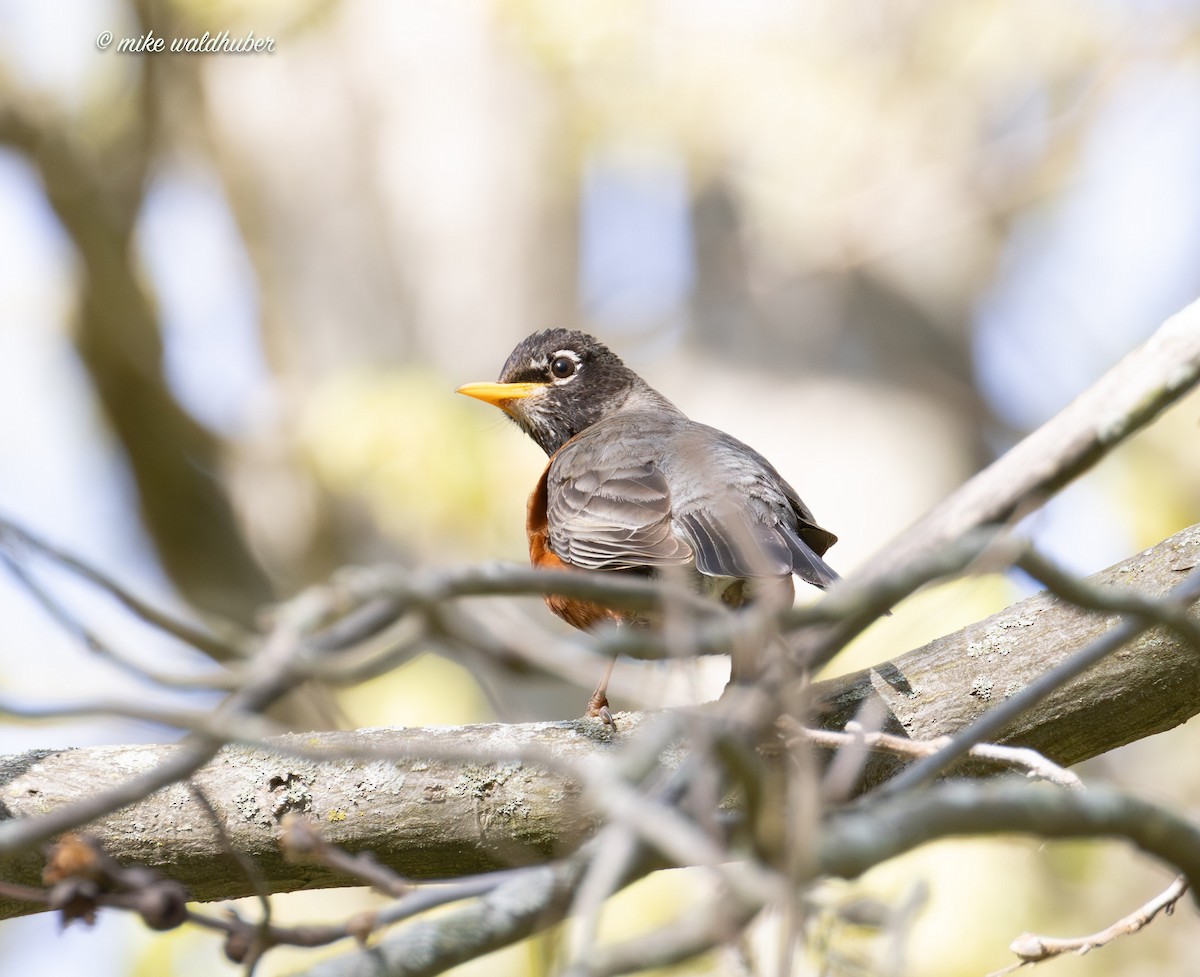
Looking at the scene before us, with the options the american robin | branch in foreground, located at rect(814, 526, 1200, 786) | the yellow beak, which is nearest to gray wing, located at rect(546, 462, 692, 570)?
the american robin

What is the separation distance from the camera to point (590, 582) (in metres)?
1.56

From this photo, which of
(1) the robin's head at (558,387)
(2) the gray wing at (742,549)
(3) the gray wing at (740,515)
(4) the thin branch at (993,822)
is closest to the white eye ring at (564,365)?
(1) the robin's head at (558,387)

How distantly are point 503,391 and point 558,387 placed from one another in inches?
11.0

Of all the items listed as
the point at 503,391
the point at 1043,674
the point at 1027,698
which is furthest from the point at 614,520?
the point at 1027,698

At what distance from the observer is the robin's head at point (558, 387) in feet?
18.9

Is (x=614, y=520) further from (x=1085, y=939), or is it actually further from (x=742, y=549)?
(x=1085, y=939)

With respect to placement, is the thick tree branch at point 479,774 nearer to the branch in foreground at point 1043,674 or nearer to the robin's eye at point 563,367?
the branch in foreground at point 1043,674

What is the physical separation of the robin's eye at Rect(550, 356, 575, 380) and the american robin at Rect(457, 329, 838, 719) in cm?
54

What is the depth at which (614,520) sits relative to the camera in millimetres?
4066

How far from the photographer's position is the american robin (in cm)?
366

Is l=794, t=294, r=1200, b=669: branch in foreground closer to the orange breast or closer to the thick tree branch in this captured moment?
the thick tree branch

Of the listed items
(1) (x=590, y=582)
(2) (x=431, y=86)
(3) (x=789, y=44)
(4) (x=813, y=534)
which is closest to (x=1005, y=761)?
(1) (x=590, y=582)

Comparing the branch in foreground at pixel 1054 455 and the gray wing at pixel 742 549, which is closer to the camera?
the branch in foreground at pixel 1054 455

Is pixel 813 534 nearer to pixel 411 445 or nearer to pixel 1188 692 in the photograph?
pixel 1188 692
